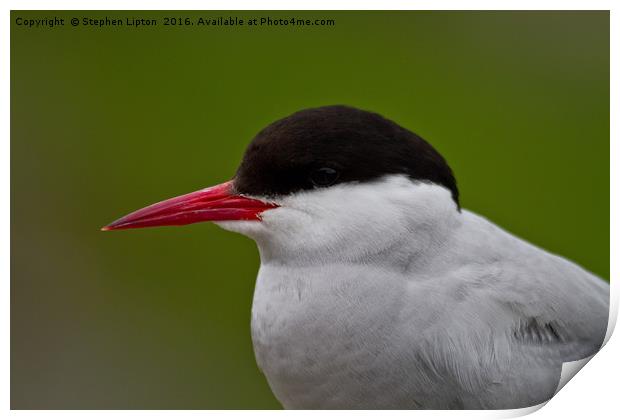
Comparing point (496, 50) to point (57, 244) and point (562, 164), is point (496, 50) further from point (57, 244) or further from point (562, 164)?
point (57, 244)

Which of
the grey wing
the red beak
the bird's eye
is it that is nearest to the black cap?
the bird's eye

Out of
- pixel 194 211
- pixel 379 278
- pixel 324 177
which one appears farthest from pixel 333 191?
pixel 194 211

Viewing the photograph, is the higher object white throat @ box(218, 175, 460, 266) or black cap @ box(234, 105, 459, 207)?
black cap @ box(234, 105, 459, 207)

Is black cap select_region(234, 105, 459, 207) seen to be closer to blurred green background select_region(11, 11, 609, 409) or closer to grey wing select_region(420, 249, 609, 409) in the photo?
blurred green background select_region(11, 11, 609, 409)

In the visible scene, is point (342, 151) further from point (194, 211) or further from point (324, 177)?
point (194, 211)

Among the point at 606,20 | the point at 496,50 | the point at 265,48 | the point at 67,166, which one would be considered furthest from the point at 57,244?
the point at 606,20

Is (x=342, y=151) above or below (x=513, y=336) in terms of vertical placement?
above
